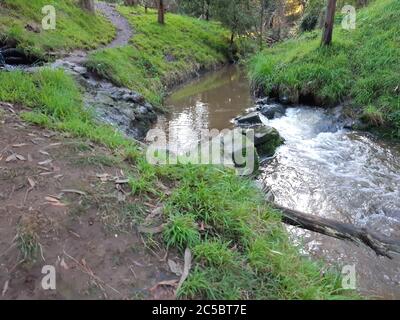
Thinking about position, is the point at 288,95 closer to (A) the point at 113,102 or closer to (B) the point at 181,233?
(A) the point at 113,102

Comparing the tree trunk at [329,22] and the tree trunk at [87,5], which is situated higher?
the tree trunk at [87,5]

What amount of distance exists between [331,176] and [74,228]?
4865 mm

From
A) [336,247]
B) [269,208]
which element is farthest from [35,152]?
[336,247]

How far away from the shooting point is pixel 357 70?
1059cm

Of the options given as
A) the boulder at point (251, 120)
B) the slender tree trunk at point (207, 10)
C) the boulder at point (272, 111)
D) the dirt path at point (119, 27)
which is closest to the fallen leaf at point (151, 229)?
the boulder at point (251, 120)

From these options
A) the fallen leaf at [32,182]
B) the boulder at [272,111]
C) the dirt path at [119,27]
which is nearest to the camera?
the fallen leaf at [32,182]

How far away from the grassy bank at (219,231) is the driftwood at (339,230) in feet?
1.23

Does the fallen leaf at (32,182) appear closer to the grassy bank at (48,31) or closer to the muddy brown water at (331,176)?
the muddy brown water at (331,176)

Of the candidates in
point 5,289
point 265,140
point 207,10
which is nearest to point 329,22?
point 265,140

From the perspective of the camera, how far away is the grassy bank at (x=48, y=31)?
9141 millimetres

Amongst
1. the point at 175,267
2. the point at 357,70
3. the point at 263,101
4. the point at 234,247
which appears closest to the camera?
the point at 175,267

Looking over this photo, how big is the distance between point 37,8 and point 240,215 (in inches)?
468

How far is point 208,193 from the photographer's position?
3941 millimetres
